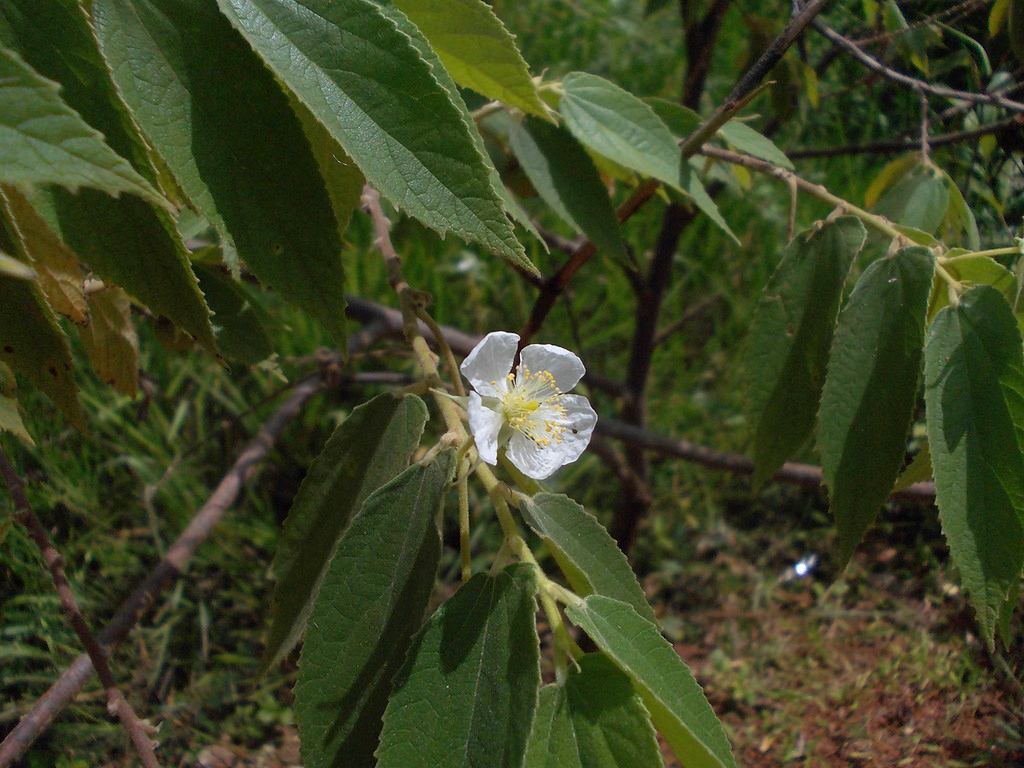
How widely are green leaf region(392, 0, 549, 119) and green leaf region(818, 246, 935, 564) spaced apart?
423mm

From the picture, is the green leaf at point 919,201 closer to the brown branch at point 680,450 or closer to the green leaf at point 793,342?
the green leaf at point 793,342

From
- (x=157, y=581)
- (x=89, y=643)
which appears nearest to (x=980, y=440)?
(x=89, y=643)

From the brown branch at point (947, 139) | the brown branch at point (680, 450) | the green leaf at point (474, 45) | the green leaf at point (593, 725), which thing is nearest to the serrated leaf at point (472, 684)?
the green leaf at point (593, 725)

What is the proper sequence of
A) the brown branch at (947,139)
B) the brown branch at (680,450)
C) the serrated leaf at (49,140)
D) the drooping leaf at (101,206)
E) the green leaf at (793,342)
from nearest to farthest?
the serrated leaf at (49,140), the drooping leaf at (101,206), the green leaf at (793,342), the brown branch at (947,139), the brown branch at (680,450)

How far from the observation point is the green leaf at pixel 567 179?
1.03 meters

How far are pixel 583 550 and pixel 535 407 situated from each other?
0.19 meters

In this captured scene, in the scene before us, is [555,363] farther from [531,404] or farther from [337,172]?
[337,172]

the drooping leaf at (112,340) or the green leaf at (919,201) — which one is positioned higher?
the drooping leaf at (112,340)

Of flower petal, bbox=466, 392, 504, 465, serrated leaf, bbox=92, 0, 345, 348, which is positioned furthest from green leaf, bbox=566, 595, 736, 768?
serrated leaf, bbox=92, 0, 345, 348

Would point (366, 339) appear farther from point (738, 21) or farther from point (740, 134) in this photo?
point (738, 21)

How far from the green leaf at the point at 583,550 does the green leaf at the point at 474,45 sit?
43 cm

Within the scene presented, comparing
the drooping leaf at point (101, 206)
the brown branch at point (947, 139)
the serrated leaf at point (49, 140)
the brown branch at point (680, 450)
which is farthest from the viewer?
the brown branch at point (680, 450)

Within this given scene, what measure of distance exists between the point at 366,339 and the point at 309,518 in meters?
0.71

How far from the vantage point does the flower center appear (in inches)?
35.0
